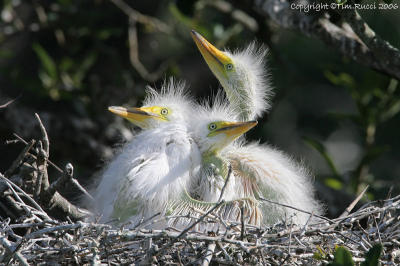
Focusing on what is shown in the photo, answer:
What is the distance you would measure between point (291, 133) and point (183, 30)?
1428 mm

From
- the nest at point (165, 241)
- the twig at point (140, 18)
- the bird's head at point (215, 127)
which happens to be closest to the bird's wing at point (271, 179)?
the bird's head at point (215, 127)

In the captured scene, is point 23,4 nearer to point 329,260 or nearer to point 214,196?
point 214,196

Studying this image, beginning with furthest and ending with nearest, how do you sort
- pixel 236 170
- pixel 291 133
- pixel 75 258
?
1. pixel 291 133
2. pixel 236 170
3. pixel 75 258

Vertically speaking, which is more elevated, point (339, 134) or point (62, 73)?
point (62, 73)

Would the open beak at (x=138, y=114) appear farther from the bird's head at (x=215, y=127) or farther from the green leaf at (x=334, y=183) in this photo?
the green leaf at (x=334, y=183)

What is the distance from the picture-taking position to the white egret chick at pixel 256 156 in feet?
7.53

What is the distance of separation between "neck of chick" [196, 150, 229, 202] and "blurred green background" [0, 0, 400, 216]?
71 centimetres

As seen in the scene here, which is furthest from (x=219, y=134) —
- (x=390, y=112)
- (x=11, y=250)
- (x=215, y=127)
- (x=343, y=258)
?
(x=390, y=112)

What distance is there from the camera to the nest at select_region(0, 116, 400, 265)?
1749 mm

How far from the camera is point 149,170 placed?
213 centimetres

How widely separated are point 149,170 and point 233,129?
14.6 inches

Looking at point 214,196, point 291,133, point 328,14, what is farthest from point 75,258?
point 291,133

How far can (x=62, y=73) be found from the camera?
3660mm

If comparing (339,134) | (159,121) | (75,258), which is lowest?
(339,134)
